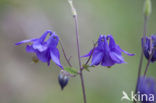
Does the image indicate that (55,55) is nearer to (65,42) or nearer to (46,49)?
(46,49)

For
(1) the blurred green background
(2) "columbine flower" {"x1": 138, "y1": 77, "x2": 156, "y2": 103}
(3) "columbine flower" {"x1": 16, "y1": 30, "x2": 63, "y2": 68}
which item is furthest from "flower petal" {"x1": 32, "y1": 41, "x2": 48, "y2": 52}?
(1) the blurred green background

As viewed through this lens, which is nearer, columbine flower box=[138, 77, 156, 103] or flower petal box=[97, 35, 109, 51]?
columbine flower box=[138, 77, 156, 103]

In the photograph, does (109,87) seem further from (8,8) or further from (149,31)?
(8,8)

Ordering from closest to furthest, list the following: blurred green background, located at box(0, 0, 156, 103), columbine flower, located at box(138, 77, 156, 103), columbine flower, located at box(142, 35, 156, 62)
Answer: columbine flower, located at box(138, 77, 156, 103) < columbine flower, located at box(142, 35, 156, 62) < blurred green background, located at box(0, 0, 156, 103)

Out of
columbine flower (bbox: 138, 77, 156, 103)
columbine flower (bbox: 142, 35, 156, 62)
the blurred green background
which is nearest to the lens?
columbine flower (bbox: 138, 77, 156, 103)

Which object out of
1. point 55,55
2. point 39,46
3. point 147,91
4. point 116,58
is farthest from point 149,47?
point 39,46

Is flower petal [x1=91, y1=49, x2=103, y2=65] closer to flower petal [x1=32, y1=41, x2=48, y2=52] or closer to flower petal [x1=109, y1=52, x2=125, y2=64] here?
flower petal [x1=109, y1=52, x2=125, y2=64]
